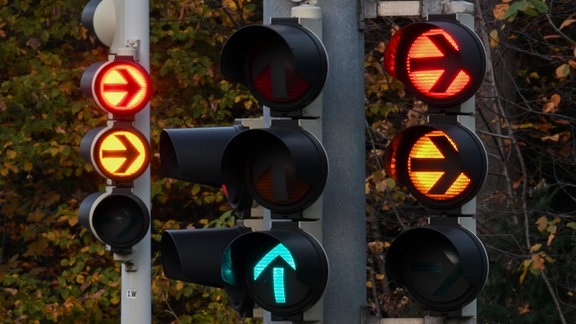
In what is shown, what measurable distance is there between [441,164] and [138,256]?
5973mm

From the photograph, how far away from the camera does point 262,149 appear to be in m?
5.19

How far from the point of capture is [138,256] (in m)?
10.8

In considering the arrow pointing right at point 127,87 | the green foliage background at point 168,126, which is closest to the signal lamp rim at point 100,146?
the arrow pointing right at point 127,87

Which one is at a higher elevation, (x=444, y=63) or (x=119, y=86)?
(x=444, y=63)

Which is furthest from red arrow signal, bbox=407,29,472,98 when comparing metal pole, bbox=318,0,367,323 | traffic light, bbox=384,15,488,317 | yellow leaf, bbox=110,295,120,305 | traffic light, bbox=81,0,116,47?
yellow leaf, bbox=110,295,120,305

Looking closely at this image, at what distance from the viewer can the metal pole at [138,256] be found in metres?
10.8

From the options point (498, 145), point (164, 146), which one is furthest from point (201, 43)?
point (164, 146)

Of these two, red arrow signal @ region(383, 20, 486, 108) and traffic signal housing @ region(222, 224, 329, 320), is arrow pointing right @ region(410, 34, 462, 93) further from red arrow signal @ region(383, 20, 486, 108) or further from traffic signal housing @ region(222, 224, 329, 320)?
traffic signal housing @ region(222, 224, 329, 320)

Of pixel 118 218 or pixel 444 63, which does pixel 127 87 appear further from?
pixel 444 63

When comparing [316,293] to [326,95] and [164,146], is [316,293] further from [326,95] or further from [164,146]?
[164,146]

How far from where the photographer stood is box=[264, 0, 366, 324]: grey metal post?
17.4 feet

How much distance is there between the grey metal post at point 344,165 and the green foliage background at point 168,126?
867 centimetres

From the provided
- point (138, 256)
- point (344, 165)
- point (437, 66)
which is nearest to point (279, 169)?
point (344, 165)

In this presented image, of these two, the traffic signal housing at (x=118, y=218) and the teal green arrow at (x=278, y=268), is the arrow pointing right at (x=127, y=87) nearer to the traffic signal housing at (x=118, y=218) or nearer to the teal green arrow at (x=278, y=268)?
the traffic signal housing at (x=118, y=218)
